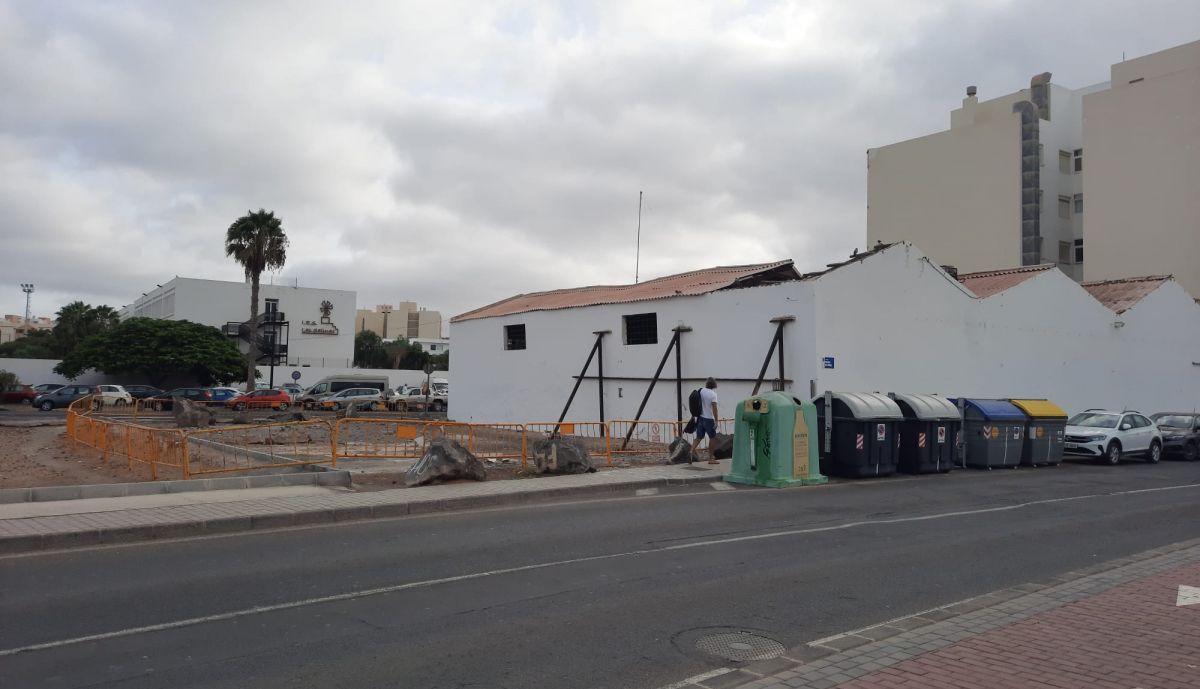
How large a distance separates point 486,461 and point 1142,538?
11.8 metres

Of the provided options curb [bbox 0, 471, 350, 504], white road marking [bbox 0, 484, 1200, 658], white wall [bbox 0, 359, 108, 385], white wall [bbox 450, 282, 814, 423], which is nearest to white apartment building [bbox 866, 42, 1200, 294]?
white wall [bbox 450, 282, 814, 423]

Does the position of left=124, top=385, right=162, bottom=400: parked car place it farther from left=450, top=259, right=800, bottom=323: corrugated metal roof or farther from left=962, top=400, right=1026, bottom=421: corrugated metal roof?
left=962, top=400, right=1026, bottom=421: corrugated metal roof

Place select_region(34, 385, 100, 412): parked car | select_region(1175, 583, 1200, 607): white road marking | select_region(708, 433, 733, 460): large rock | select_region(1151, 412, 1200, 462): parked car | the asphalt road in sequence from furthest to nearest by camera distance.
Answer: select_region(34, 385, 100, 412): parked car → select_region(1151, 412, 1200, 462): parked car → select_region(708, 433, 733, 460): large rock → select_region(1175, 583, 1200, 607): white road marking → the asphalt road

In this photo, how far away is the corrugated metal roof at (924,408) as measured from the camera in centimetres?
1933

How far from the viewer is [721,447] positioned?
19.7 m

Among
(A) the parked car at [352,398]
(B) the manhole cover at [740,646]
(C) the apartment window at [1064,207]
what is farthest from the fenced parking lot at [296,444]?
(C) the apartment window at [1064,207]

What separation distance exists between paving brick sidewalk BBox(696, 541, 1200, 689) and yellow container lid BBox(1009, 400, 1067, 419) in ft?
49.4

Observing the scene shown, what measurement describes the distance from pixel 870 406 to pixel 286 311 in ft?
210

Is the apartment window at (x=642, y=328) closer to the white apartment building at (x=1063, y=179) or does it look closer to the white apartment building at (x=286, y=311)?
the white apartment building at (x=1063, y=179)

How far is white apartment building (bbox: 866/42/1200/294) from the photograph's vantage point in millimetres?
45000

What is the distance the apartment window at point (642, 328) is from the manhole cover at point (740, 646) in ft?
70.3

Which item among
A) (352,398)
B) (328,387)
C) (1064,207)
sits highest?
(1064,207)

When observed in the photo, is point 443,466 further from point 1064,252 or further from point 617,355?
point 1064,252

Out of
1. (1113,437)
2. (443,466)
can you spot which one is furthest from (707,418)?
(1113,437)
